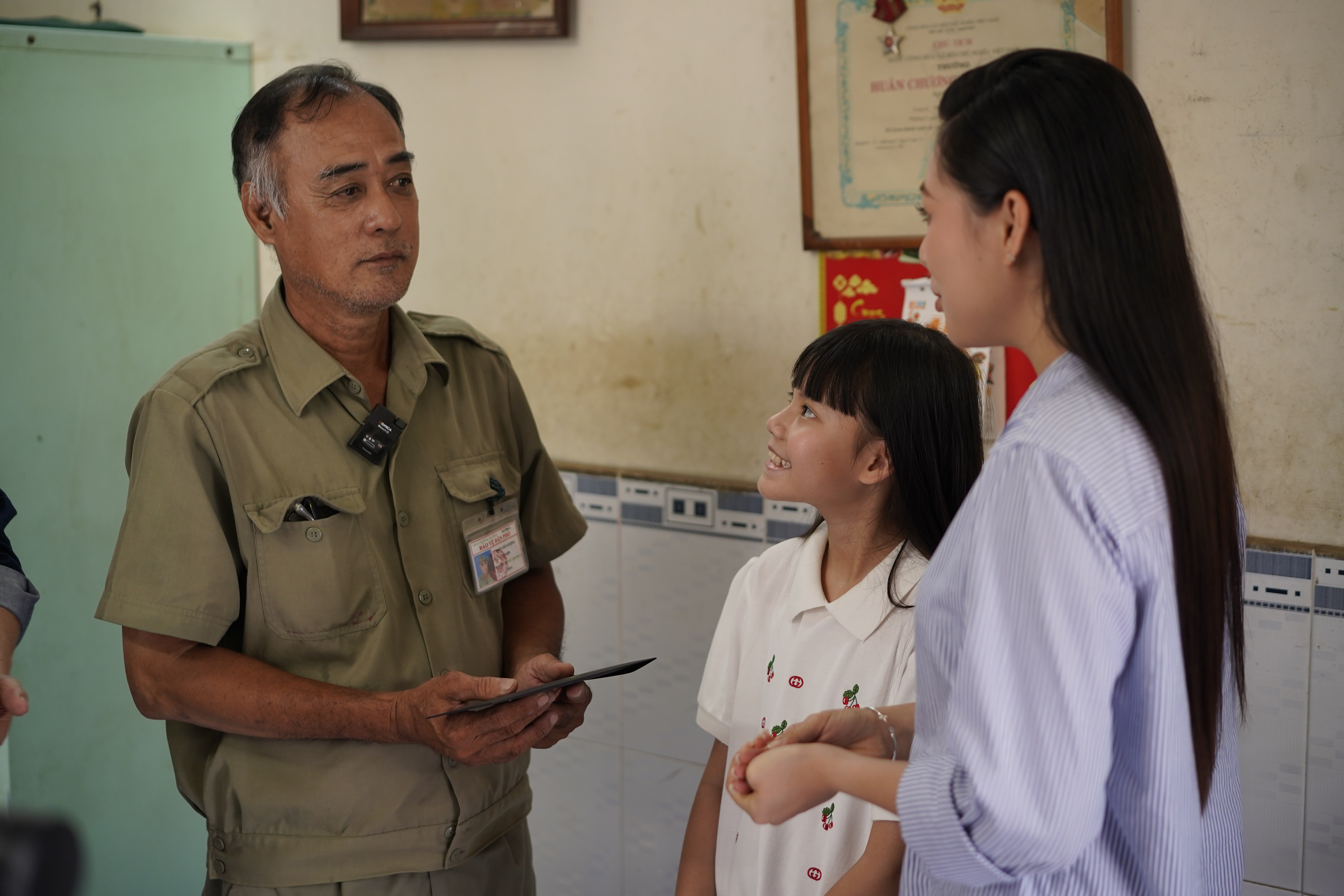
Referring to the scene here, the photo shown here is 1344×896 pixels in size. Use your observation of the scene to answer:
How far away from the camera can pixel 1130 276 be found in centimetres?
92

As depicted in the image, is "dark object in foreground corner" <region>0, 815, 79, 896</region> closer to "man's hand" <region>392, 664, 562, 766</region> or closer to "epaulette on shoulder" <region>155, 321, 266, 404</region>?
"man's hand" <region>392, 664, 562, 766</region>

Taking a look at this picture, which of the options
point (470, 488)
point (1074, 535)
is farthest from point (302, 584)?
point (1074, 535)

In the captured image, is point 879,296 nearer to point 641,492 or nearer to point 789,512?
point 789,512

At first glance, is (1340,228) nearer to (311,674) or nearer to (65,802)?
(311,674)

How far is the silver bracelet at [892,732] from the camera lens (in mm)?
1202

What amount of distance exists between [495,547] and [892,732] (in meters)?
0.80

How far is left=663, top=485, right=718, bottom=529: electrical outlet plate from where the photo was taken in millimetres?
2369

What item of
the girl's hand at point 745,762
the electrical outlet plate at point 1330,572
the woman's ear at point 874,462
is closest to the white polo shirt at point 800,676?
the woman's ear at point 874,462

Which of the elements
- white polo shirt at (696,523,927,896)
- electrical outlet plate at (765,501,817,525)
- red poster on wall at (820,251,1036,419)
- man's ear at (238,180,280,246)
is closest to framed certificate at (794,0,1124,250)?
red poster on wall at (820,251,1036,419)

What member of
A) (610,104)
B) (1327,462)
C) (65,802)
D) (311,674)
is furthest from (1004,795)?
(65,802)

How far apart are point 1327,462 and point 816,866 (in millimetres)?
1041

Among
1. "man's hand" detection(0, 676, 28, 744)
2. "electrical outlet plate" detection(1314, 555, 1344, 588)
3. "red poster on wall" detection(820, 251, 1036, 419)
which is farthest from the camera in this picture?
"red poster on wall" detection(820, 251, 1036, 419)

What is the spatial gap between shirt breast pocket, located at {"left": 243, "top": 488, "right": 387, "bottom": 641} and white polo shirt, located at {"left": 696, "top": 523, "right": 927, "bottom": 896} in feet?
1.69

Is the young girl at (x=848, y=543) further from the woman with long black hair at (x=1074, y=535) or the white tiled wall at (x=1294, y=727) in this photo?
the white tiled wall at (x=1294, y=727)
